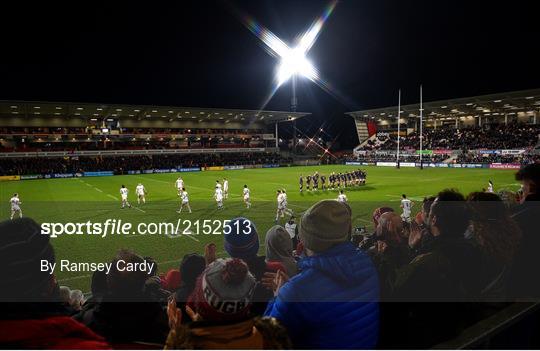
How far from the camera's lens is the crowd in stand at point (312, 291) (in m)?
2.14

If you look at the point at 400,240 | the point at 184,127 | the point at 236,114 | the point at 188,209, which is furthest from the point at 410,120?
the point at 400,240

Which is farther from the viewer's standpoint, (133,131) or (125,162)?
(133,131)

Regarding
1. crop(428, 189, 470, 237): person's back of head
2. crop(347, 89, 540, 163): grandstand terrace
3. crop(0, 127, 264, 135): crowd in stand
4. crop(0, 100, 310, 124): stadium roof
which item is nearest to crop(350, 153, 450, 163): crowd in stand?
crop(347, 89, 540, 163): grandstand terrace

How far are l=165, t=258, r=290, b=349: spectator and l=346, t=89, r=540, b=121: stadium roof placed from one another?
2321 inches

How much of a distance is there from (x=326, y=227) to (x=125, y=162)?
6161 centimetres

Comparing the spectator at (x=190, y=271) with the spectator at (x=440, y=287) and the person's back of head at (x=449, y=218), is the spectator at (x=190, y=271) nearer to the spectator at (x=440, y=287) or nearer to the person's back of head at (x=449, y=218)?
the spectator at (x=440, y=287)

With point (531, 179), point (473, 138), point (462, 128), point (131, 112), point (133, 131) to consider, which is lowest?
point (531, 179)

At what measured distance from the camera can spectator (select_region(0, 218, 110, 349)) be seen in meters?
2.02

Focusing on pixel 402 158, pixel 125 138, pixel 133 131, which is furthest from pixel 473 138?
pixel 125 138

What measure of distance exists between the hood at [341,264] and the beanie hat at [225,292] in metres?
0.43

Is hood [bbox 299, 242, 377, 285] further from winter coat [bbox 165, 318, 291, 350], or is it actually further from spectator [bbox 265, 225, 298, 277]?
spectator [bbox 265, 225, 298, 277]

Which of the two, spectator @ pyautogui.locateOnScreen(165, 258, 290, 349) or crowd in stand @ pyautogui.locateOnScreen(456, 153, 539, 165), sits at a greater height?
crowd in stand @ pyautogui.locateOnScreen(456, 153, 539, 165)

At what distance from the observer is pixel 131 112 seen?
211ft

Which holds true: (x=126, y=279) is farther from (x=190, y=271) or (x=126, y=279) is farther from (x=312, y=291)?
(x=312, y=291)
